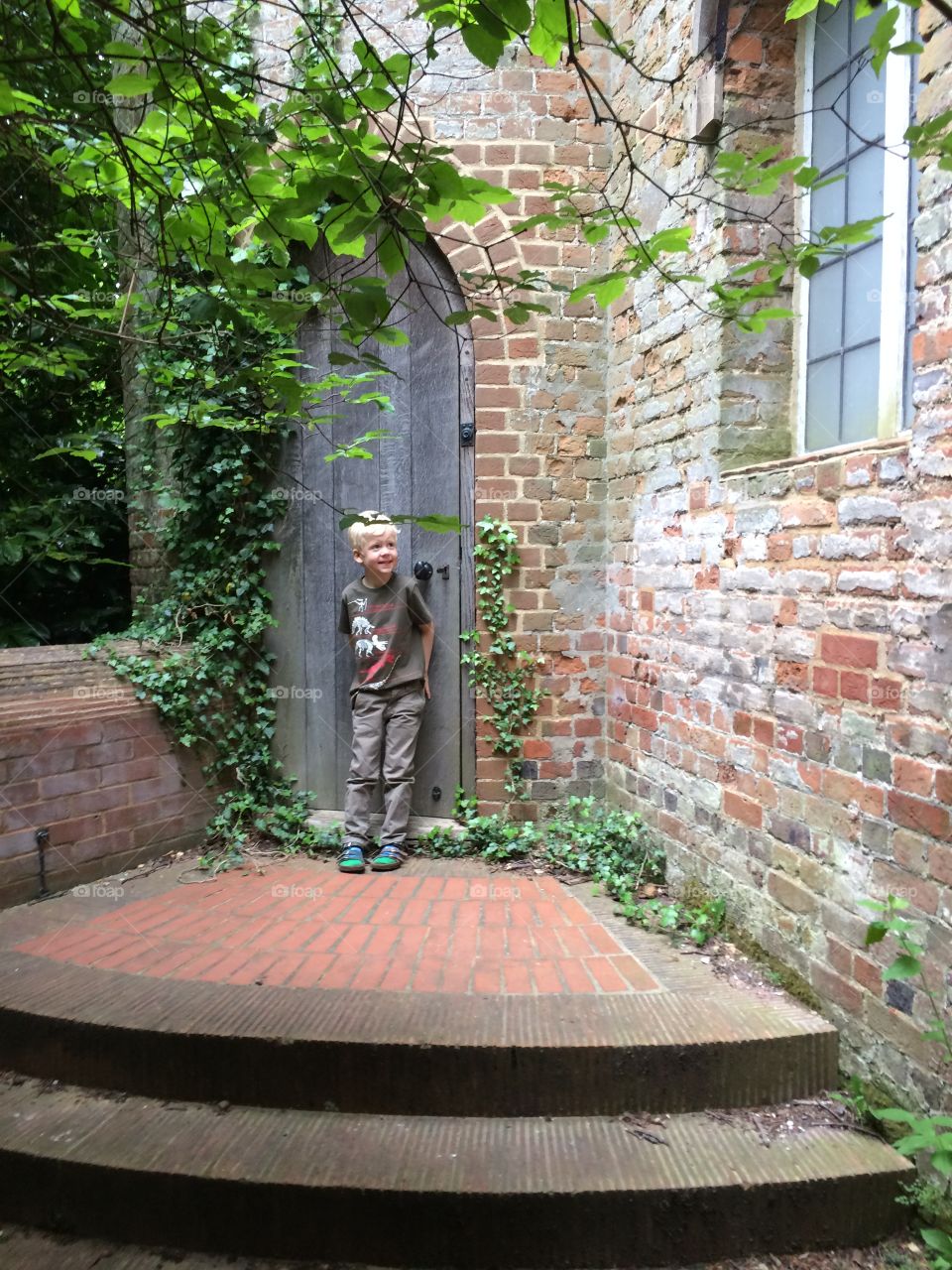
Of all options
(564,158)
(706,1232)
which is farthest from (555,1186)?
(564,158)

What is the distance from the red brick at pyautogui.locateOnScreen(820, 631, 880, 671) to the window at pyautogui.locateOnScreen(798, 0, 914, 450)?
673mm

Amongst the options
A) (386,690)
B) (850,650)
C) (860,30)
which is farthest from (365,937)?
(860,30)

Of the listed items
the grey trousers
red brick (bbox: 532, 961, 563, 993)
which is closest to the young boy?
the grey trousers

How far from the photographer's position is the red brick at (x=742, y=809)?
2734mm

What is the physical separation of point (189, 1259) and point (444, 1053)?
0.81m

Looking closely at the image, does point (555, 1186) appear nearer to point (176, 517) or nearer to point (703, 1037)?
point (703, 1037)

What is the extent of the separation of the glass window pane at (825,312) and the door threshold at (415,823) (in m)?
2.73

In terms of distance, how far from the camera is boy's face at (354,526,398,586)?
147 inches

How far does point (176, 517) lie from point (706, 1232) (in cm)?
386

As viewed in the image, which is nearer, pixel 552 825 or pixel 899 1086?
pixel 899 1086

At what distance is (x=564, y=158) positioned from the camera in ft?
12.8

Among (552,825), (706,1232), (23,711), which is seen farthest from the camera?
(552,825)

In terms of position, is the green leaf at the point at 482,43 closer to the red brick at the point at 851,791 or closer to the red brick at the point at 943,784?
the red brick at the point at 943,784

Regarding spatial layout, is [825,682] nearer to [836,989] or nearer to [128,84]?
[836,989]
